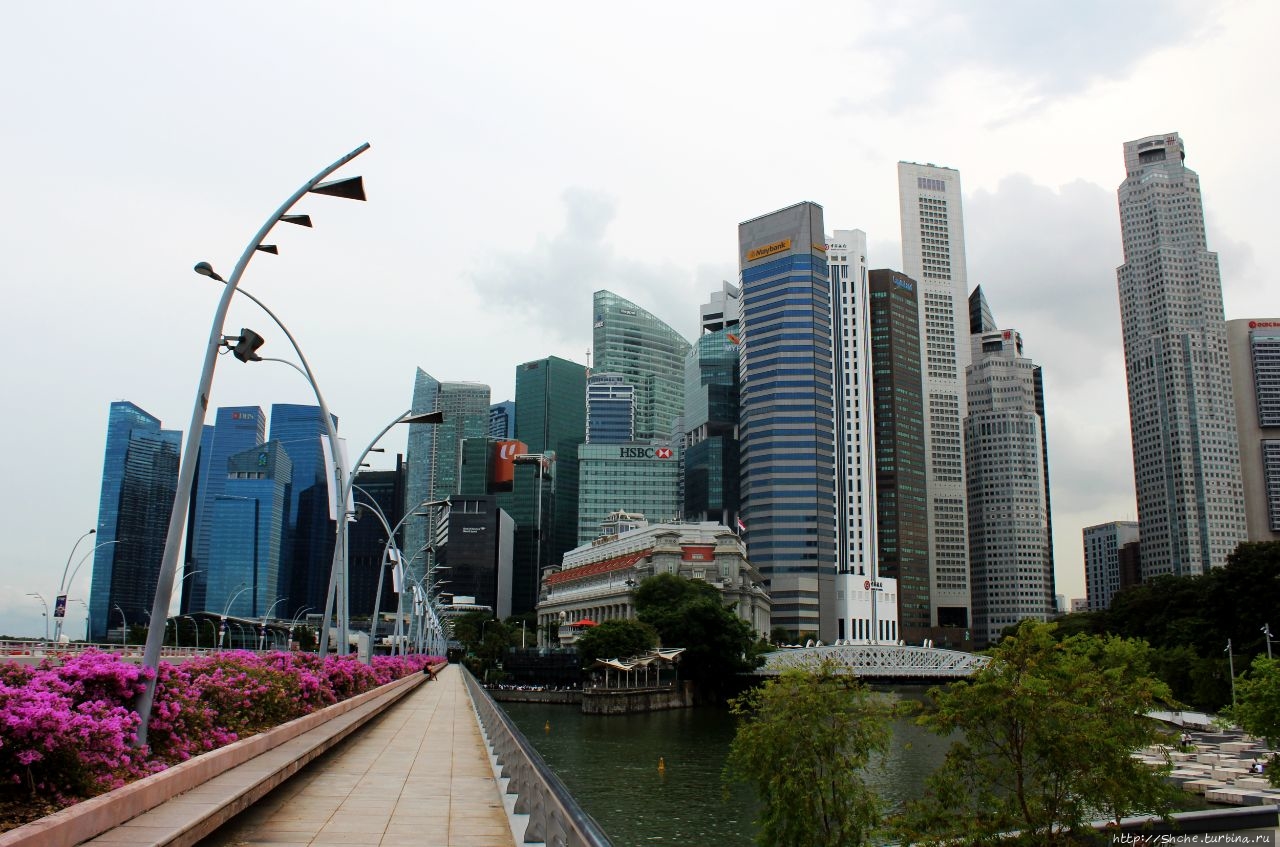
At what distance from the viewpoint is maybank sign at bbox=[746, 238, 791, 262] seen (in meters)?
192

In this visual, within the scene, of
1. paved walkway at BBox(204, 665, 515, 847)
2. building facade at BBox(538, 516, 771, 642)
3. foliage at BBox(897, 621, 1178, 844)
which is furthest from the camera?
building facade at BBox(538, 516, 771, 642)

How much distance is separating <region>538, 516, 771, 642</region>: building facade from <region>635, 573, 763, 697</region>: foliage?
23.3 meters

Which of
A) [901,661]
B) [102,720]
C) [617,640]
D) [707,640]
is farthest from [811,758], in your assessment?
[901,661]

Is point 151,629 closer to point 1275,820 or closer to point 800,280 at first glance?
point 1275,820

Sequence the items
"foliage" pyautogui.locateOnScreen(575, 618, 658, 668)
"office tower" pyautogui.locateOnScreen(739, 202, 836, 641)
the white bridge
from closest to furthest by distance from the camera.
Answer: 1. "foliage" pyautogui.locateOnScreen(575, 618, 658, 668)
2. the white bridge
3. "office tower" pyautogui.locateOnScreen(739, 202, 836, 641)

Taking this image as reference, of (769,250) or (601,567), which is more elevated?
(769,250)

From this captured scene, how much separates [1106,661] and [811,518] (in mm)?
128876

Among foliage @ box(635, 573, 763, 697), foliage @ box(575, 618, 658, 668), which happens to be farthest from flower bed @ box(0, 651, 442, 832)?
foliage @ box(635, 573, 763, 697)

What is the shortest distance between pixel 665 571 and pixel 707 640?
103ft

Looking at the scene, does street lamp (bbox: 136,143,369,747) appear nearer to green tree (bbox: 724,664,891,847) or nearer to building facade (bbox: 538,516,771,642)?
green tree (bbox: 724,664,891,847)

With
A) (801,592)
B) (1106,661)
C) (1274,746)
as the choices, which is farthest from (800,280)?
(1274,746)

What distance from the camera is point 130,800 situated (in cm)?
1088

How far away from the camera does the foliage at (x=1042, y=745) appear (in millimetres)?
30125

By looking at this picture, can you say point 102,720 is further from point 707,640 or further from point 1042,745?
point 707,640
